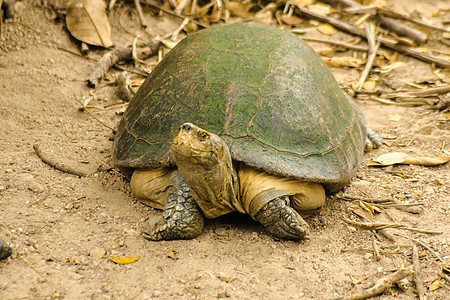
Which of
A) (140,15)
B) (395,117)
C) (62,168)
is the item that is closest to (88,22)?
(140,15)

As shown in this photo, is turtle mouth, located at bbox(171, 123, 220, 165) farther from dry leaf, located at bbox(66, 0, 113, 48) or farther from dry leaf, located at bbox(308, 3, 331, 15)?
dry leaf, located at bbox(308, 3, 331, 15)

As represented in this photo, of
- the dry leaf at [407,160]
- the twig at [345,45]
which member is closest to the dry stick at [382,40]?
the twig at [345,45]

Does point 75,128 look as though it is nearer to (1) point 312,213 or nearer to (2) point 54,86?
(2) point 54,86

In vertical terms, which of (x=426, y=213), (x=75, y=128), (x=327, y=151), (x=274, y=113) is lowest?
(x=75, y=128)

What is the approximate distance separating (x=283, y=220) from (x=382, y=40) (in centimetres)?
518

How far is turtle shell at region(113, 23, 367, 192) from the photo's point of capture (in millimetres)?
3219

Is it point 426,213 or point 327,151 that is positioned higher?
point 327,151

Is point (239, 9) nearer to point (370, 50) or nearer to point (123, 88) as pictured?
point (370, 50)

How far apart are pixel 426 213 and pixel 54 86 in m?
4.18

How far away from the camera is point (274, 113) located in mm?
3322

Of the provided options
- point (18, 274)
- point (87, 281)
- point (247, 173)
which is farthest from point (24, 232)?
point (247, 173)

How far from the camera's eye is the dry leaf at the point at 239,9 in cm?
782

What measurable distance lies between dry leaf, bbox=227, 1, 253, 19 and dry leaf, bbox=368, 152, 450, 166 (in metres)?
4.30

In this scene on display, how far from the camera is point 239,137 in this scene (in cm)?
317
